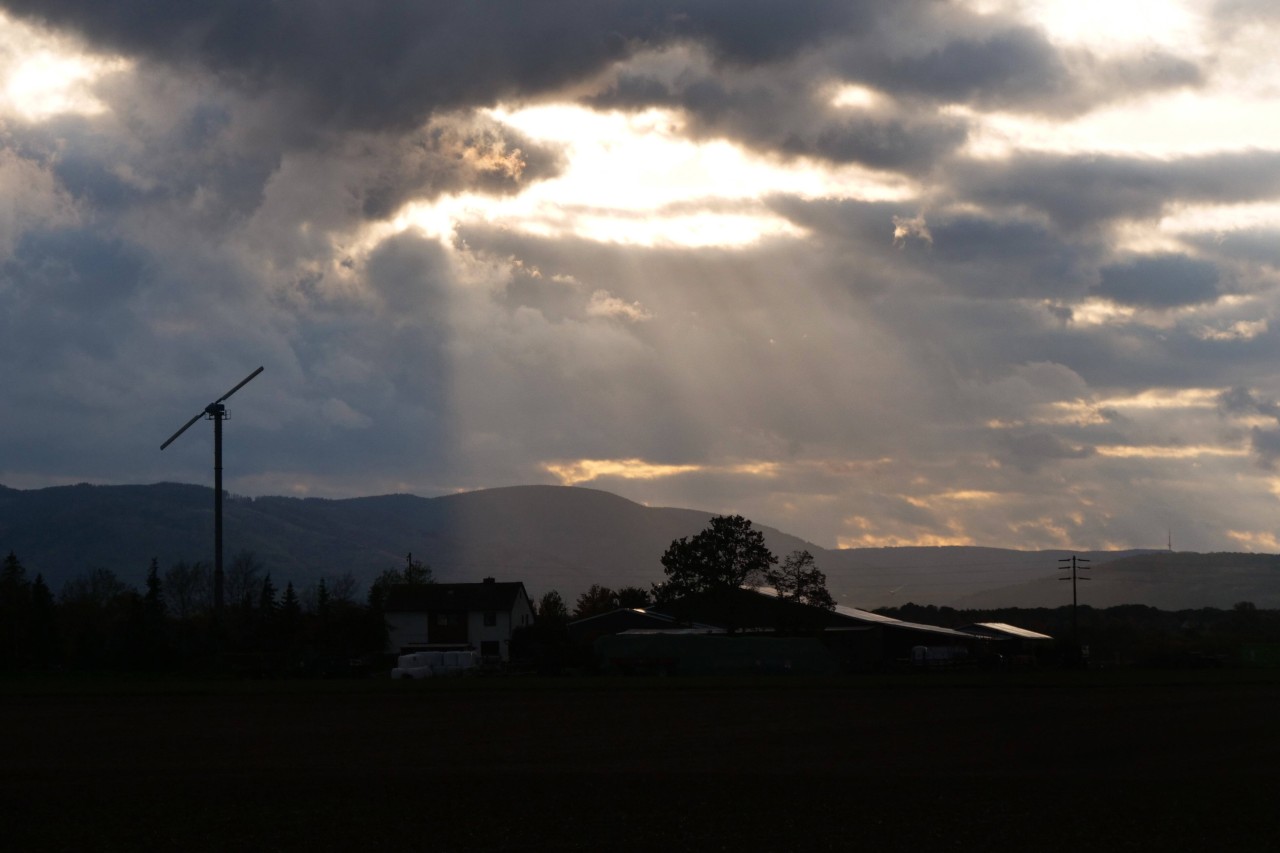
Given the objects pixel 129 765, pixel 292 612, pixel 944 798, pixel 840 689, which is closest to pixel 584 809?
pixel 944 798

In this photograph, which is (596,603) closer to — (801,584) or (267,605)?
(267,605)

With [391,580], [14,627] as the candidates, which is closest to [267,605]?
[14,627]

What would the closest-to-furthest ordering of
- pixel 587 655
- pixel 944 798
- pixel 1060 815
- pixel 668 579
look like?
pixel 1060 815 → pixel 944 798 → pixel 587 655 → pixel 668 579

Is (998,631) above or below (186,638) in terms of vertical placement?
below

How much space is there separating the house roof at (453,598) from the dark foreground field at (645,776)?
220ft

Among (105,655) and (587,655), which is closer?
(587,655)

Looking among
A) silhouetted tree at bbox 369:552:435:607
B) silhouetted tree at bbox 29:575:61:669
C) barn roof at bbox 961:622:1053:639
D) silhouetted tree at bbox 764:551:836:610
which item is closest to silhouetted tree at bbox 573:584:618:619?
silhouetted tree at bbox 369:552:435:607

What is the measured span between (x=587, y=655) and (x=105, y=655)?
33526 millimetres

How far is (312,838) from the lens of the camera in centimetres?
2103

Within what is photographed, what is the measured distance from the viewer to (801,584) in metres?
105

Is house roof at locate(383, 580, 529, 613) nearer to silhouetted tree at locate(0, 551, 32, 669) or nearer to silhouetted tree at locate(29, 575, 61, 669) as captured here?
silhouetted tree at locate(29, 575, 61, 669)

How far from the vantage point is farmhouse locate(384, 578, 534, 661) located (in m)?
117

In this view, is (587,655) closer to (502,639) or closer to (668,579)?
(668,579)

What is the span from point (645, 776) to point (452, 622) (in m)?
91.6
